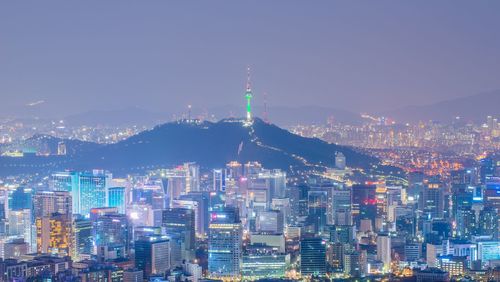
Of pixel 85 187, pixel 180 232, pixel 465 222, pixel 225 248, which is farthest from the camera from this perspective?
pixel 85 187

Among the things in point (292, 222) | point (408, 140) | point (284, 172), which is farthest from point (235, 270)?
point (408, 140)

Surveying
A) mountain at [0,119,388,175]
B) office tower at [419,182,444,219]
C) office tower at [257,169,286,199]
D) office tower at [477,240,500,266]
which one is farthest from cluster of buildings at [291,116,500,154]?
office tower at [477,240,500,266]

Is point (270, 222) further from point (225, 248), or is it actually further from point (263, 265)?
point (263, 265)

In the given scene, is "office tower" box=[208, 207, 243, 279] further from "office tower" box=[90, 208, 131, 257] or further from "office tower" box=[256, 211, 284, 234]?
"office tower" box=[256, 211, 284, 234]

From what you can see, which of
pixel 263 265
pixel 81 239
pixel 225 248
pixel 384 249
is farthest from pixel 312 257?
pixel 81 239

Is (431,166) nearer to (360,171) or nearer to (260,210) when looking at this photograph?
(360,171)

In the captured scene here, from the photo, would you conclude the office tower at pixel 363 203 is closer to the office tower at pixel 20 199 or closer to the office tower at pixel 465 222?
the office tower at pixel 465 222
